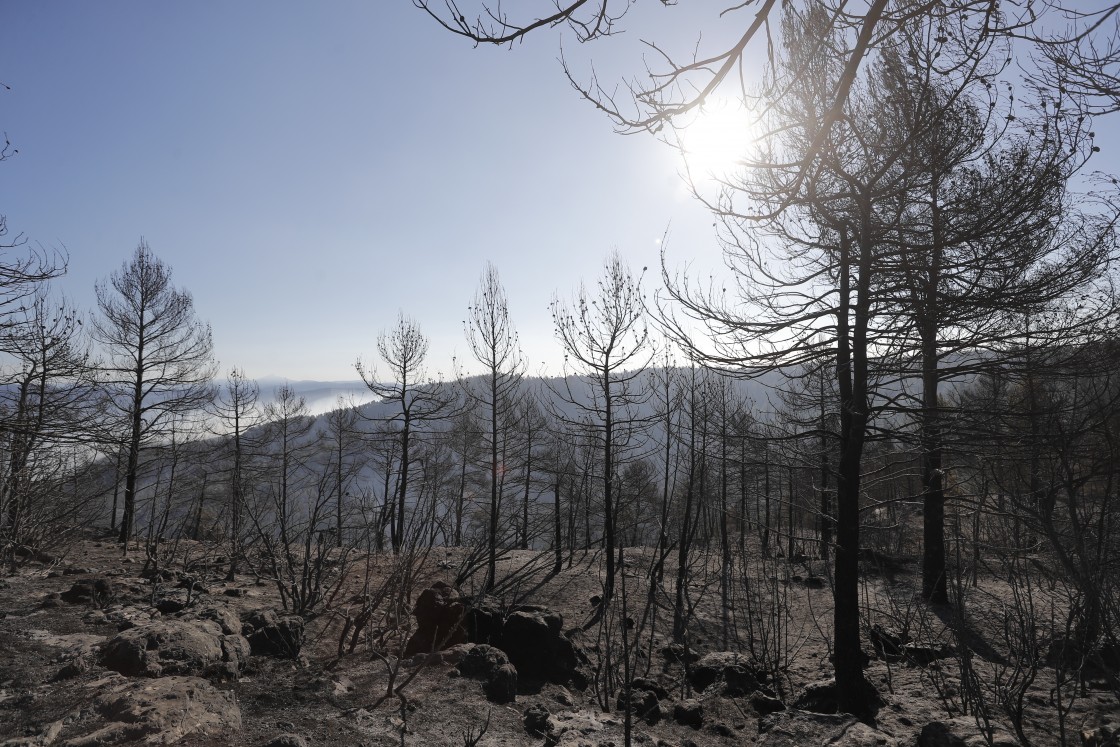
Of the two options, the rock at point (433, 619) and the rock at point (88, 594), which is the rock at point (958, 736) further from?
the rock at point (88, 594)

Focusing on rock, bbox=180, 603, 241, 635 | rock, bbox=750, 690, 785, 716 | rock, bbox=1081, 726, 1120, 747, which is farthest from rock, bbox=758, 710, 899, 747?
rock, bbox=180, 603, 241, 635

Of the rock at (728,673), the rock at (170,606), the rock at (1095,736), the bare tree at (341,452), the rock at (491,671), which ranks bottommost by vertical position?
the rock at (728,673)

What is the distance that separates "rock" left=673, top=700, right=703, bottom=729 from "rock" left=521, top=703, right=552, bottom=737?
1.89 m

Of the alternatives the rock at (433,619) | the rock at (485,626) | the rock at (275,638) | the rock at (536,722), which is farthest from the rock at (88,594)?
the rock at (536,722)

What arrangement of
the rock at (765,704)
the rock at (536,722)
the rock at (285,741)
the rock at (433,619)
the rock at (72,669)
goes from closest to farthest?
the rock at (285,741), the rock at (72,669), the rock at (536,722), the rock at (765,704), the rock at (433,619)

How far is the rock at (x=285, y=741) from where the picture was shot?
4004mm

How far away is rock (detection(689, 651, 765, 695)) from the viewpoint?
307 inches

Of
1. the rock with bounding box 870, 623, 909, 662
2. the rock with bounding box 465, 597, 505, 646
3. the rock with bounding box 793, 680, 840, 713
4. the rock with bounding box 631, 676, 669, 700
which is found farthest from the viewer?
the rock with bounding box 465, 597, 505, 646

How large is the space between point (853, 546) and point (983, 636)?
6185mm

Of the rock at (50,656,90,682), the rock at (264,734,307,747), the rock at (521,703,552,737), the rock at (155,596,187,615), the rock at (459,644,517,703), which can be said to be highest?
the rock at (50,656,90,682)

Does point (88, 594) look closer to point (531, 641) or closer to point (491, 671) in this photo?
point (491, 671)

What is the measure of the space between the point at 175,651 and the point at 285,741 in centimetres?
196

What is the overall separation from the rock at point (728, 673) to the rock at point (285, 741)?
552cm

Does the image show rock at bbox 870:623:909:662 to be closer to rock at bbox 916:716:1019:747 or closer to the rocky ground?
the rocky ground
